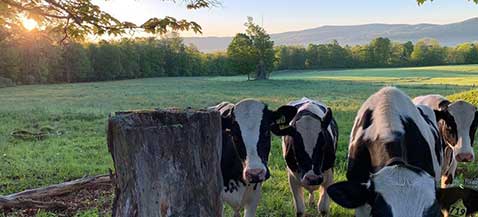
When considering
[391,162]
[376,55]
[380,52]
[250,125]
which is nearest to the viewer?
[391,162]

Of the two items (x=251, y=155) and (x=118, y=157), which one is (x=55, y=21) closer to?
(x=251, y=155)

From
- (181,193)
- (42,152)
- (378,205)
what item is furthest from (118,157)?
(42,152)

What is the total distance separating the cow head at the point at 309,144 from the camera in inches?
205

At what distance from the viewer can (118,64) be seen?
65875 millimetres

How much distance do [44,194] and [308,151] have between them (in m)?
3.61

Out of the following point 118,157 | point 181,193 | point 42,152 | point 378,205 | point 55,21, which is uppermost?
point 55,21

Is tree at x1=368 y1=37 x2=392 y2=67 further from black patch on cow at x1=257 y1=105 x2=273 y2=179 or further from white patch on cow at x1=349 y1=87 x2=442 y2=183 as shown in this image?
black patch on cow at x1=257 y1=105 x2=273 y2=179

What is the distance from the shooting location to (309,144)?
5297mm

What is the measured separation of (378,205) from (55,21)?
670 cm

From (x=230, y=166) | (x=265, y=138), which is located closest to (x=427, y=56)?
(x=230, y=166)

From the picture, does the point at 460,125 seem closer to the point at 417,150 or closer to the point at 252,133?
the point at 417,150

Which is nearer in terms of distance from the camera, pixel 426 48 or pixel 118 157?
pixel 118 157

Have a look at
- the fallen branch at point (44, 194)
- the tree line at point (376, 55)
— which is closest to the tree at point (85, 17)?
the fallen branch at point (44, 194)

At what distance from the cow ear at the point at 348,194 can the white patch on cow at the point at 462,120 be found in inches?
121
